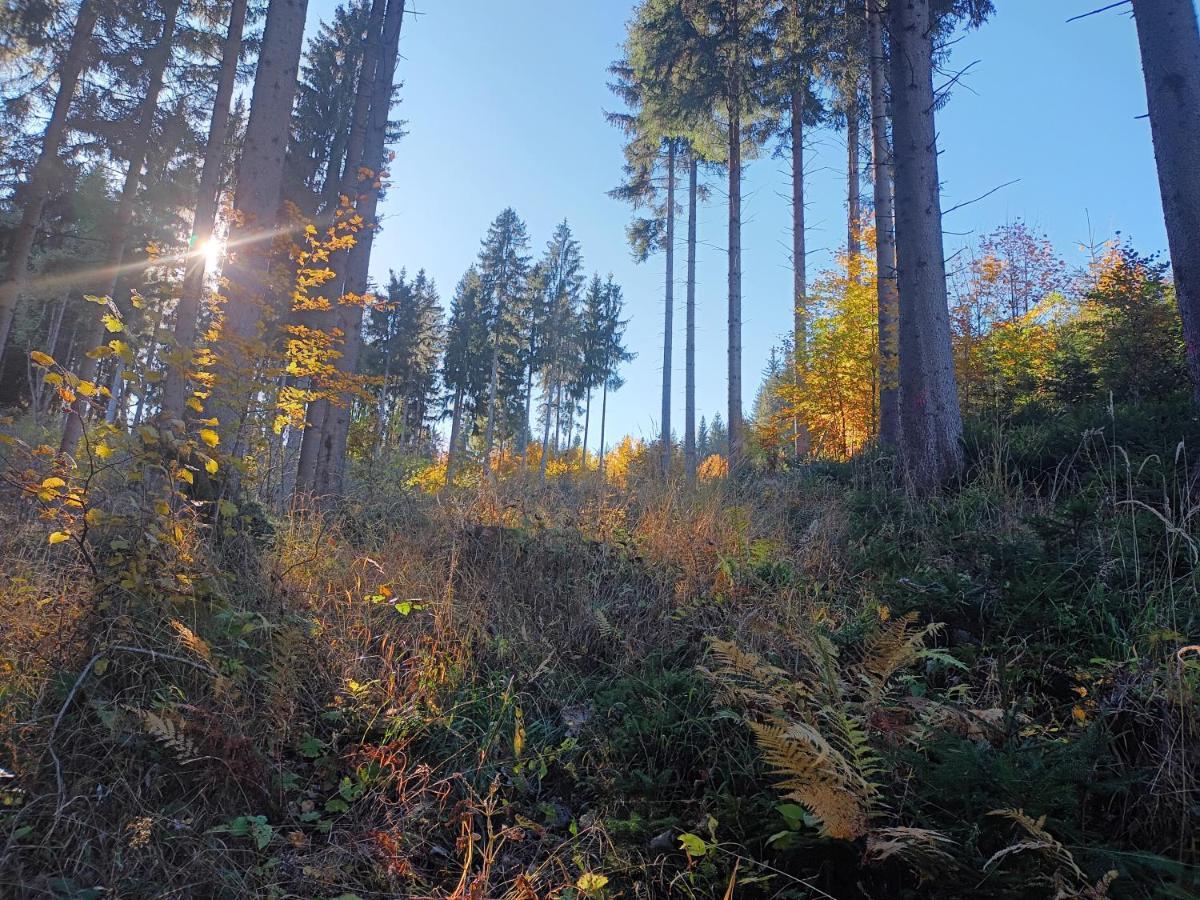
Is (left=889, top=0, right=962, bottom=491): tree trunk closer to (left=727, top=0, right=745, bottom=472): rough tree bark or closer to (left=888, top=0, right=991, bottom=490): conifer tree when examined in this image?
(left=888, top=0, right=991, bottom=490): conifer tree

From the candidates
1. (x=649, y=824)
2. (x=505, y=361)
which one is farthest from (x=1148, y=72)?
(x=505, y=361)

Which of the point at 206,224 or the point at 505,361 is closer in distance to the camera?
the point at 206,224

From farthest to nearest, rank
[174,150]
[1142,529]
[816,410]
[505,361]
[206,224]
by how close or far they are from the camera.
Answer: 1. [505,361]
2. [174,150]
3. [816,410]
4. [206,224]
5. [1142,529]

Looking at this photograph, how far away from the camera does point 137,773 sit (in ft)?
6.43

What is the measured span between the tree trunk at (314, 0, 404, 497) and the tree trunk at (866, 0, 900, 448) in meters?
6.22

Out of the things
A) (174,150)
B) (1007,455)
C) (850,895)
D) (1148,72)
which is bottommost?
(850,895)

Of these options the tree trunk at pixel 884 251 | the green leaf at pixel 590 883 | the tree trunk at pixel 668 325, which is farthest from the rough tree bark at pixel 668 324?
the green leaf at pixel 590 883

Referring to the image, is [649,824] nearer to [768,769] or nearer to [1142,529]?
[768,769]

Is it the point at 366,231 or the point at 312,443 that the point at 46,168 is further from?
the point at 312,443

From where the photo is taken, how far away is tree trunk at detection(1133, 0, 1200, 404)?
178 inches

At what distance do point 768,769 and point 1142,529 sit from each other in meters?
2.38

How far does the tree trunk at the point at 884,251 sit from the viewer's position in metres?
8.08

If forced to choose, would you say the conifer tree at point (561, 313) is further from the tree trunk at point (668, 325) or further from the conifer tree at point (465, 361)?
the tree trunk at point (668, 325)

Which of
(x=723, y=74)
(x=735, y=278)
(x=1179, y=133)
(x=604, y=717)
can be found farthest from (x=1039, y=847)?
(x=723, y=74)
